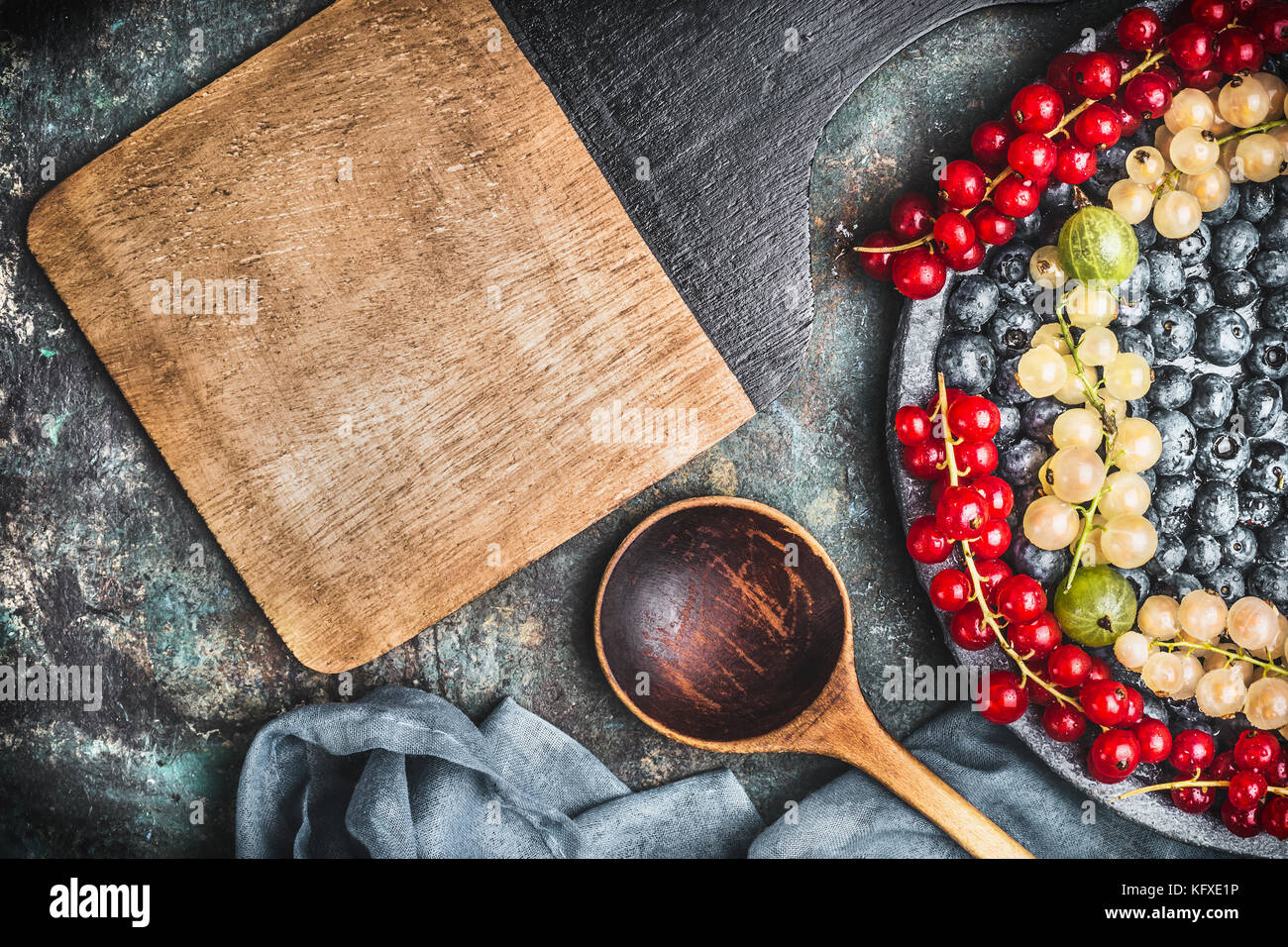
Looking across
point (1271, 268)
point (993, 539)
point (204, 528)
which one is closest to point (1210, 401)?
point (1271, 268)

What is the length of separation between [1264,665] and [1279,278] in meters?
0.36

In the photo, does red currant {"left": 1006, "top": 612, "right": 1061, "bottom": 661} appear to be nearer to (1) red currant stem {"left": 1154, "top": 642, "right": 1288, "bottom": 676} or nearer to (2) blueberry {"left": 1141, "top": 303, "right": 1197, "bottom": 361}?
(1) red currant stem {"left": 1154, "top": 642, "right": 1288, "bottom": 676}

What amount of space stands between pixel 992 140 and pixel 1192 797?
2.12ft

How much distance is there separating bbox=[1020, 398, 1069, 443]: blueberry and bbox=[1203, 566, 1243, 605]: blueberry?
21 cm

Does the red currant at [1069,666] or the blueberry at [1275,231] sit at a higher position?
the blueberry at [1275,231]

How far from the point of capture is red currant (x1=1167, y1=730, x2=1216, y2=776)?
2.40 ft

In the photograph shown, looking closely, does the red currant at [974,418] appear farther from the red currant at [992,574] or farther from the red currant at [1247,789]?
the red currant at [1247,789]

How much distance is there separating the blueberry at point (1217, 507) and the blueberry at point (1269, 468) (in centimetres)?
2

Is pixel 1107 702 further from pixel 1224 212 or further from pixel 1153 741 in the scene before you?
pixel 1224 212

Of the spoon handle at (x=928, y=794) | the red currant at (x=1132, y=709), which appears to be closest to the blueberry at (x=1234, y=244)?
the red currant at (x=1132, y=709)

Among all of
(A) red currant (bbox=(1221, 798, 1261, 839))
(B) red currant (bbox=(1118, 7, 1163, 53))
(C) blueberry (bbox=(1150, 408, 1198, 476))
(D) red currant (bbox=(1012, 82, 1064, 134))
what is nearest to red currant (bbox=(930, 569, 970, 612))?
(C) blueberry (bbox=(1150, 408, 1198, 476))

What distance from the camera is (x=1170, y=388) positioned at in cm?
73

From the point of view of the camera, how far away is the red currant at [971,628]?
2.43ft
